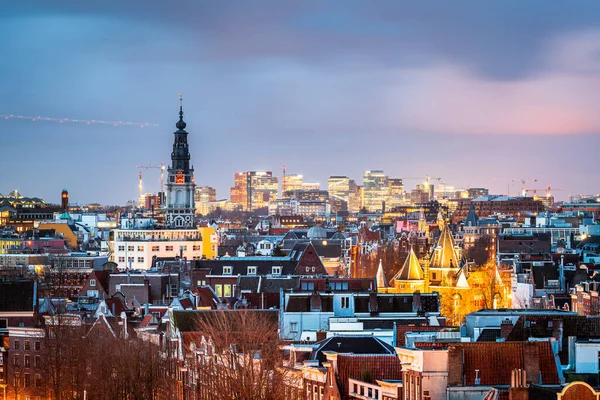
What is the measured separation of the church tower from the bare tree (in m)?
105

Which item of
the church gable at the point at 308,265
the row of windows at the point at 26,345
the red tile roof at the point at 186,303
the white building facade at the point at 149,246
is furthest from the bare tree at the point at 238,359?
the white building facade at the point at 149,246

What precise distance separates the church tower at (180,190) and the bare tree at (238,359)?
105m

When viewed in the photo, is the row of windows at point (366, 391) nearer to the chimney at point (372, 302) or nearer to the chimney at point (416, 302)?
the chimney at point (372, 302)

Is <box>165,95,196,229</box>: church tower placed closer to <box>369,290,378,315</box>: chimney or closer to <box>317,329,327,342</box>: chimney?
<box>369,290,378,315</box>: chimney

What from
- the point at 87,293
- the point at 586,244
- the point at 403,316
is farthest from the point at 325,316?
the point at 586,244

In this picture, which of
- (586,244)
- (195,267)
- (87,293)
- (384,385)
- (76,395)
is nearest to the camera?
(384,385)

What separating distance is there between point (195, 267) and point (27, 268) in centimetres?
6473

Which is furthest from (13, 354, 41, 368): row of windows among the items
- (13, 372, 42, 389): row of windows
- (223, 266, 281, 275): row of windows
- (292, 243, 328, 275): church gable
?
(292, 243, 328, 275): church gable

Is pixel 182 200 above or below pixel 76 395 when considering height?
above

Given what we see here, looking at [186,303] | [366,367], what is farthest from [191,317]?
[366,367]

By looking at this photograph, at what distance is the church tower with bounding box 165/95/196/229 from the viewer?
195125 mm

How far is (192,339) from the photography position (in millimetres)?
88062

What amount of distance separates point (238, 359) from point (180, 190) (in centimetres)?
12182

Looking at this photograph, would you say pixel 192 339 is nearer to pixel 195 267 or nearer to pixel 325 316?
pixel 325 316
